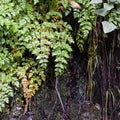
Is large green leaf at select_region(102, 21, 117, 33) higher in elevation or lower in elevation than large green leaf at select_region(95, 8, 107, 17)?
lower

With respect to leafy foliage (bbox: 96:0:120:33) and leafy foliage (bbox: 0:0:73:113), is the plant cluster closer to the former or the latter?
leafy foliage (bbox: 96:0:120:33)

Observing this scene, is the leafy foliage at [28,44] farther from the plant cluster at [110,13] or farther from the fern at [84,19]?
the plant cluster at [110,13]

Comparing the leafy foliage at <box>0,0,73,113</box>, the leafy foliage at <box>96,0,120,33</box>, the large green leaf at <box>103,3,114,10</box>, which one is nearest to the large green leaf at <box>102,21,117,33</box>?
the leafy foliage at <box>96,0,120,33</box>

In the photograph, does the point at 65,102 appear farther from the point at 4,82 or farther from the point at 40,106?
the point at 4,82

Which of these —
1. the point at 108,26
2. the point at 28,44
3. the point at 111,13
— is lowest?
the point at 28,44

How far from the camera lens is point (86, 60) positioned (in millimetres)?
2391

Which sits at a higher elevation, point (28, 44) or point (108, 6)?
point (108, 6)

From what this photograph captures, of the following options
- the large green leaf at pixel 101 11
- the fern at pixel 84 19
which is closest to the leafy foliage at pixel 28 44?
the fern at pixel 84 19

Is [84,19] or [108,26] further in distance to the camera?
[84,19]

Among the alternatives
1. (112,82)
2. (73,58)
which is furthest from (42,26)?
(112,82)

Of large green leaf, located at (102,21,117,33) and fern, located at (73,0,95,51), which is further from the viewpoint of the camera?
fern, located at (73,0,95,51)

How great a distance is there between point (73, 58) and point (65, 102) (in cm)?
39

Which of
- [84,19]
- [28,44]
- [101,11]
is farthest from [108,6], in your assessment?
[28,44]

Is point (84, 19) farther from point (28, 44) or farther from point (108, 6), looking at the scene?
point (28, 44)
